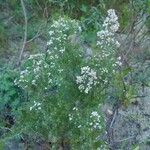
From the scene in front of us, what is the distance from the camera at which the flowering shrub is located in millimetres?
3054

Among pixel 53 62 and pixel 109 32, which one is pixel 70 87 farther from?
pixel 109 32

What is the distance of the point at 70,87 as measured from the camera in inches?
123

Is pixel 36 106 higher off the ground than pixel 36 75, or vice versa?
pixel 36 75

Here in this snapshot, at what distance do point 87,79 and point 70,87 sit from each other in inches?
5.5

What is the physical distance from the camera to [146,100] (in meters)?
4.23

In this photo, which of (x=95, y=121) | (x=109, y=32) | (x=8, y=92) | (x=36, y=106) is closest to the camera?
(x=95, y=121)

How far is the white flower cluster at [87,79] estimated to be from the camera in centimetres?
301

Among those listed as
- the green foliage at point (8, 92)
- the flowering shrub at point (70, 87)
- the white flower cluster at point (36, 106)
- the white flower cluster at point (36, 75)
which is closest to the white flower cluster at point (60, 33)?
the flowering shrub at point (70, 87)

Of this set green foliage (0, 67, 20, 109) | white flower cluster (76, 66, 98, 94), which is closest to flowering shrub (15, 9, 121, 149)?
white flower cluster (76, 66, 98, 94)

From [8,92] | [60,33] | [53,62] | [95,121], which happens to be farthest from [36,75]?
[8,92]

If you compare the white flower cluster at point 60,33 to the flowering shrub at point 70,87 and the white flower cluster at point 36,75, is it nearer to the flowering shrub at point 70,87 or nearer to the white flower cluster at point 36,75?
the flowering shrub at point 70,87

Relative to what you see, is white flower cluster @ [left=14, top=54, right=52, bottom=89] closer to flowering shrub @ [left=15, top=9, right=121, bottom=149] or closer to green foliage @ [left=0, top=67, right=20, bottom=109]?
flowering shrub @ [left=15, top=9, right=121, bottom=149]

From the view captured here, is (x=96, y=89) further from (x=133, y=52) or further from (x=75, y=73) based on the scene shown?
(x=133, y=52)

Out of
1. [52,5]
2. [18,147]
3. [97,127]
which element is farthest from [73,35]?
[52,5]
